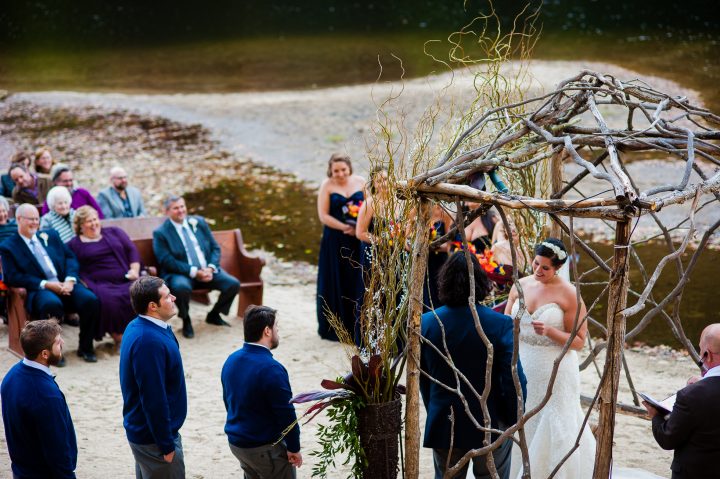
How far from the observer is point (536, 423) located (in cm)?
650

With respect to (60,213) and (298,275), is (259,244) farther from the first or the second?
(60,213)

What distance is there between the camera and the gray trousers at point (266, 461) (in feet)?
17.7

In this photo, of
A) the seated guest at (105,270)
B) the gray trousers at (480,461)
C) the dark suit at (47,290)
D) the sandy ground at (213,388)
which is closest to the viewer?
the gray trousers at (480,461)

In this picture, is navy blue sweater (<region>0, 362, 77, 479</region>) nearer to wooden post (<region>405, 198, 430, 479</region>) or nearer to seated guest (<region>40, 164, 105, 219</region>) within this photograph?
wooden post (<region>405, 198, 430, 479</region>)

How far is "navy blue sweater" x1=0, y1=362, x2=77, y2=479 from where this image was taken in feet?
16.1

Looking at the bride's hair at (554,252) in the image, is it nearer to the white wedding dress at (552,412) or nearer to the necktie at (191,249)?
the white wedding dress at (552,412)

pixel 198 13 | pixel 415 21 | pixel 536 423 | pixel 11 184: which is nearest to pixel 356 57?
pixel 415 21

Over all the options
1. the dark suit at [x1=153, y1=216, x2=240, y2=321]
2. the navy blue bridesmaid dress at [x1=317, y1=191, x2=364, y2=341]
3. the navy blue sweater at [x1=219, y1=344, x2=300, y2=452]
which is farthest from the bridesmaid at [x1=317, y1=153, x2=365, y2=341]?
the navy blue sweater at [x1=219, y1=344, x2=300, y2=452]

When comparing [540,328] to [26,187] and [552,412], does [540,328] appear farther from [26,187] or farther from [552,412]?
[26,187]

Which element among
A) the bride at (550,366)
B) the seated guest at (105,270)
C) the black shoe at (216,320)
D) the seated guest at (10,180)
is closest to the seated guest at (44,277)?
the seated guest at (105,270)

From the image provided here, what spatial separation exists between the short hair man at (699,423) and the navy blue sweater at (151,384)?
2641 mm

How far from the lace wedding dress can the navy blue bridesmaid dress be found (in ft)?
9.73

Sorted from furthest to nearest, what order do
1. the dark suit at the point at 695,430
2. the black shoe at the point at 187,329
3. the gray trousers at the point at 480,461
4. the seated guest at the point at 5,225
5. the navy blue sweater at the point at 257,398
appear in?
the black shoe at the point at 187,329
the seated guest at the point at 5,225
the gray trousers at the point at 480,461
the navy blue sweater at the point at 257,398
the dark suit at the point at 695,430

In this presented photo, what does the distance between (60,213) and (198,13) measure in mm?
29522
